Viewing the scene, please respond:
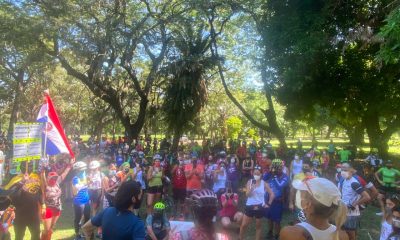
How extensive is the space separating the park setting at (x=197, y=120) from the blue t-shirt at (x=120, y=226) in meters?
0.01

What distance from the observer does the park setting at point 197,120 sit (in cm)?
622

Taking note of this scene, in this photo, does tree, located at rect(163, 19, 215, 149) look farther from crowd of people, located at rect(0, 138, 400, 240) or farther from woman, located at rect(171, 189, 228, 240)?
woman, located at rect(171, 189, 228, 240)

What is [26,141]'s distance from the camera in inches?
270

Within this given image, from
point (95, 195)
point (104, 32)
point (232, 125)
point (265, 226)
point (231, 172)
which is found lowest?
point (265, 226)

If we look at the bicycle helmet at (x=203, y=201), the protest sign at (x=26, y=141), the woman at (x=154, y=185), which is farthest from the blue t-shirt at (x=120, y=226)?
the woman at (x=154, y=185)

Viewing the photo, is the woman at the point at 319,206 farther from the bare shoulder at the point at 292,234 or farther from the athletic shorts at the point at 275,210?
the athletic shorts at the point at 275,210

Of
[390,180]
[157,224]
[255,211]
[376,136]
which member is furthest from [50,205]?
[376,136]

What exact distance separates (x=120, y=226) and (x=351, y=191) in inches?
202

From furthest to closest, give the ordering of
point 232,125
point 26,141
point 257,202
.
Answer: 1. point 232,125
2. point 257,202
3. point 26,141

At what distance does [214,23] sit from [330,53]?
9841 mm

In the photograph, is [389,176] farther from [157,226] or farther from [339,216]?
[339,216]

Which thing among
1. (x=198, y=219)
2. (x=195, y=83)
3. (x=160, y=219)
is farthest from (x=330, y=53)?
(x=198, y=219)

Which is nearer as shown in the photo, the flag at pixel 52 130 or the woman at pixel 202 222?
the woman at pixel 202 222

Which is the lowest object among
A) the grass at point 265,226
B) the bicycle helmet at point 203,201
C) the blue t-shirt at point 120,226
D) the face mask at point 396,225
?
the grass at point 265,226
